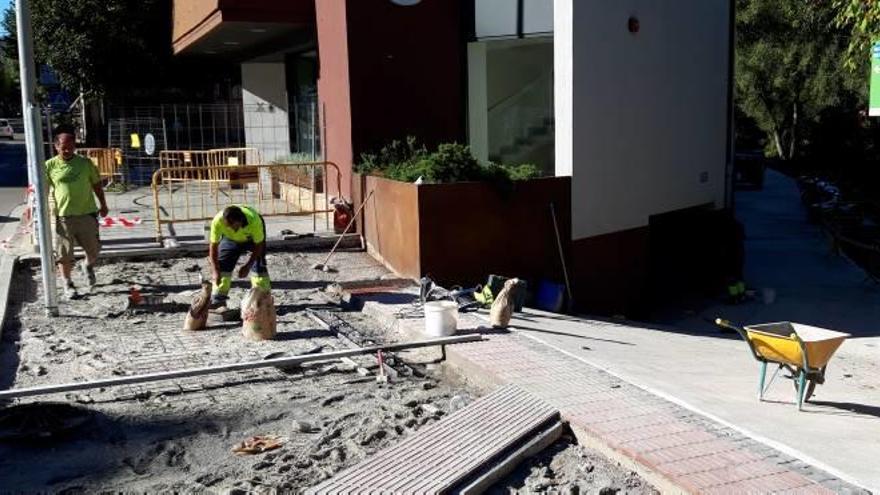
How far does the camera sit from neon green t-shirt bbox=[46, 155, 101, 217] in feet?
31.5

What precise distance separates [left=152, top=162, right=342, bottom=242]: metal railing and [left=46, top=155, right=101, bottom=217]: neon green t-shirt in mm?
2520

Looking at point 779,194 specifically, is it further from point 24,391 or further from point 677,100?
point 24,391

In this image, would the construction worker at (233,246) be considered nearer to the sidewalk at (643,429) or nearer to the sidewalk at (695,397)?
the sidewalk at (695,397)

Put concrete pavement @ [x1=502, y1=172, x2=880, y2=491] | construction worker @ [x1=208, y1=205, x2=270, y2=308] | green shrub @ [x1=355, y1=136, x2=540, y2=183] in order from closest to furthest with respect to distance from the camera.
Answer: concrete pavement @ [x1=502, y1=172, x2=880, y2=491] < construction worker @ [x1=208, y1=205, x2=270, y2=308] < green shrub @ [x1=355, y1=136, x2=540, y2=183]

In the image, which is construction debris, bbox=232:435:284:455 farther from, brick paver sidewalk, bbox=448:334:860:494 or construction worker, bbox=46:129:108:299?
construction worker, bbox=46:129:108:299

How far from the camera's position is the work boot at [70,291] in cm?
995

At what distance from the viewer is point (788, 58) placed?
34719 mm

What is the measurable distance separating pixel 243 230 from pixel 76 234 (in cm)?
227

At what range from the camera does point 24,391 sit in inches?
242

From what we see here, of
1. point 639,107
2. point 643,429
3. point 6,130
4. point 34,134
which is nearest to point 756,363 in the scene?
point 643,429

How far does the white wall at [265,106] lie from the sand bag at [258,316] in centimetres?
1238

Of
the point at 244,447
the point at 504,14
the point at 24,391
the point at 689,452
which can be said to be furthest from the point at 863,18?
the point at 24,391

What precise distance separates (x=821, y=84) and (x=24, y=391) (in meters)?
34.2

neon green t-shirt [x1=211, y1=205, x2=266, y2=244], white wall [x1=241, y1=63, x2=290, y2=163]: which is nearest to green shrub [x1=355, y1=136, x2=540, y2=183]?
neon green t-shirt [x1=211, y1=205, x2=266, y2=244]
